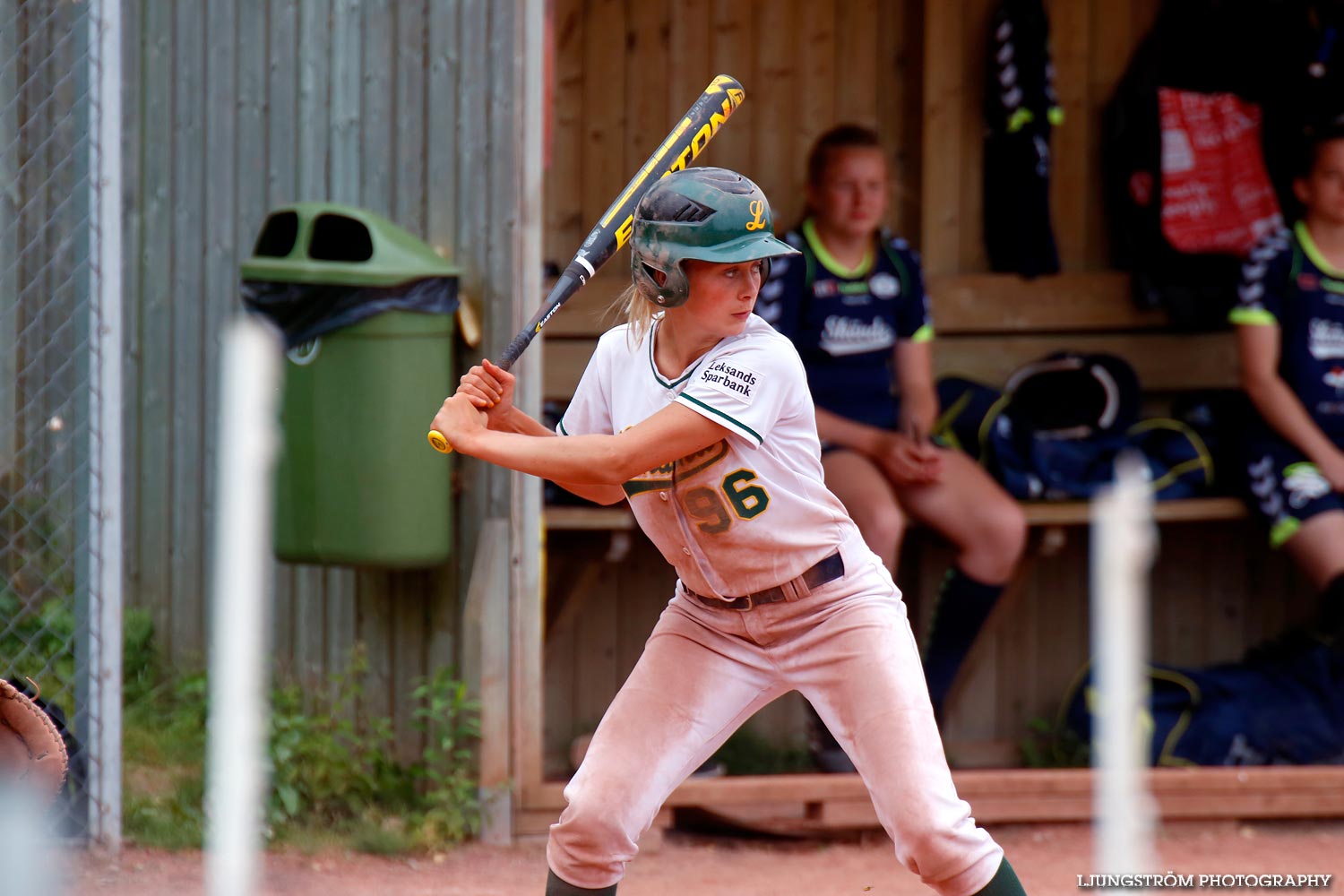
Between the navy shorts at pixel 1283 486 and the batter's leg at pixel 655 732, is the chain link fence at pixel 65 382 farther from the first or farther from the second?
the navy shorts at pixel 1283 486

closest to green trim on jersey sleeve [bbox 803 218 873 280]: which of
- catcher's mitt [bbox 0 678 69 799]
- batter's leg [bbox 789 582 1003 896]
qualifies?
batter's leg [bbox 789 582 1003 896]

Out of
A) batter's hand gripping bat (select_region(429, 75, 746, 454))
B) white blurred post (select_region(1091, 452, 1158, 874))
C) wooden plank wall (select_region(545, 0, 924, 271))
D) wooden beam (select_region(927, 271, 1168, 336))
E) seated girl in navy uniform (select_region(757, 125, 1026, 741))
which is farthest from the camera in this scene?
wooden beam (select_region(927, 271, 1168, 336))

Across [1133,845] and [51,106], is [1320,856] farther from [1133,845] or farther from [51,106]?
[51,106]

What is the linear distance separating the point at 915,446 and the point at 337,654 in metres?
1.99

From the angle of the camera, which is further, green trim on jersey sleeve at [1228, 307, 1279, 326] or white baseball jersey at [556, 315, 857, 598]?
green trim on jersey sleeve at [1228, 307, 1279, 326]

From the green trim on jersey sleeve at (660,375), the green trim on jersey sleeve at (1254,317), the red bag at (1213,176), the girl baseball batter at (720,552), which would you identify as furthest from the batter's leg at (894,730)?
the red bag at (1213,176)

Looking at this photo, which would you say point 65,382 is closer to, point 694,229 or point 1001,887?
point 694,229

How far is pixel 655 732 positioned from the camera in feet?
9.77

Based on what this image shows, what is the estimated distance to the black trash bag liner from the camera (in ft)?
14.3

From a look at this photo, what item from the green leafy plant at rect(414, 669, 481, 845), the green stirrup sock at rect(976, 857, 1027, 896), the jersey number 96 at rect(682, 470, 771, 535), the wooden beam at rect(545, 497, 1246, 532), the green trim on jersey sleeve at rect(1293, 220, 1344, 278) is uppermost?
the green trim on jersey sleeve at rect(1293, 220, 1344, 278)

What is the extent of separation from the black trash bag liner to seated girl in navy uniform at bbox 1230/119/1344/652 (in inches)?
108

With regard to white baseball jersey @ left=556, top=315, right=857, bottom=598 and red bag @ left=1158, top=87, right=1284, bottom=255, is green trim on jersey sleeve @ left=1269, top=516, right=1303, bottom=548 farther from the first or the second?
white baseball jersey @ left=556, top=315, right=857, bottom=598

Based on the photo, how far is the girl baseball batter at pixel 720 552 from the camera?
9.39ft

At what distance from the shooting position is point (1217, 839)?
4.93 meters
